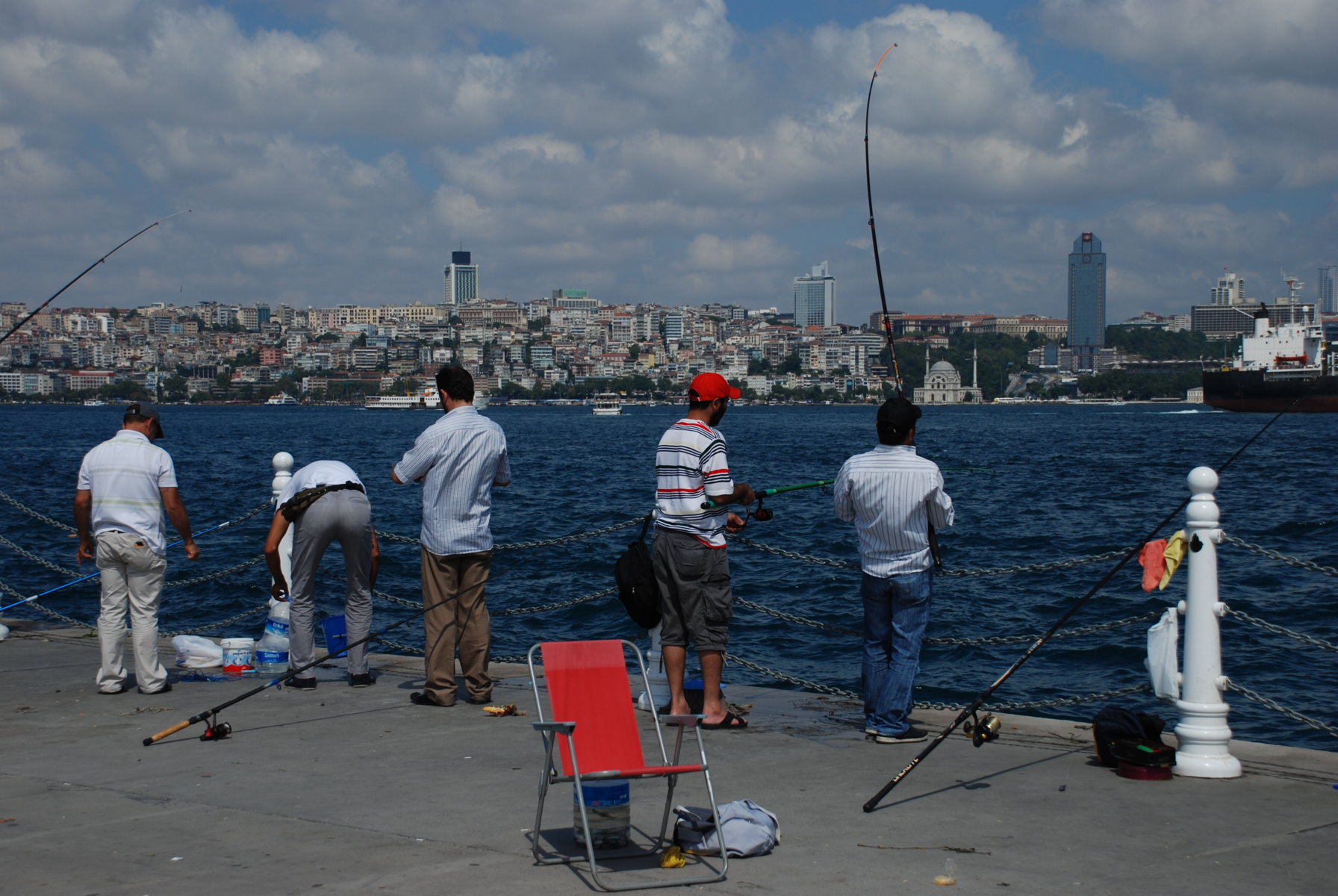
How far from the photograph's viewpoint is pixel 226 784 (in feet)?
14.7

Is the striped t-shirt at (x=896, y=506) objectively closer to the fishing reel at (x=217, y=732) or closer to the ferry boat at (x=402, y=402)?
the fishing reel at (x=217, y=732)

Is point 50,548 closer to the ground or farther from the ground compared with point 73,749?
closer to the ground

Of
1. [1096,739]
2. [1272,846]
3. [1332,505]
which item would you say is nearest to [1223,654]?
[1096,739]

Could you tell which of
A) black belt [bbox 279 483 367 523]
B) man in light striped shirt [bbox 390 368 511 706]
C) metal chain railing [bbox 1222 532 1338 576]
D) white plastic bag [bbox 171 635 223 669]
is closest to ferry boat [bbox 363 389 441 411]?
white plastic bag [bbox 171 635 223 669]

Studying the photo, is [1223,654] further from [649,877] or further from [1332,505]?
[1332,505]

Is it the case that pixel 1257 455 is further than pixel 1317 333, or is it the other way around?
pixel 1317 333

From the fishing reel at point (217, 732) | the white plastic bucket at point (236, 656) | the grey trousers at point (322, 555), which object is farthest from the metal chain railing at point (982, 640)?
the white plastic bucket at point (236, 656)

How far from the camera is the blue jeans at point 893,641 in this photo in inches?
200

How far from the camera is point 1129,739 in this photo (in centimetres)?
465

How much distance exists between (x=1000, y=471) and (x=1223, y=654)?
1107 inches

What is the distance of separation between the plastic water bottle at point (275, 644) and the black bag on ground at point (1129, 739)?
4.22 metres

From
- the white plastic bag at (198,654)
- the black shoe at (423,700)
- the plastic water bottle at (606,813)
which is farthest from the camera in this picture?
the white plastic bag at (198,654)

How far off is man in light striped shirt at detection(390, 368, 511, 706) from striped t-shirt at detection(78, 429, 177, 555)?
126 centimetres

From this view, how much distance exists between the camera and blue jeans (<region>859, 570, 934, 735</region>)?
5.08 metres
